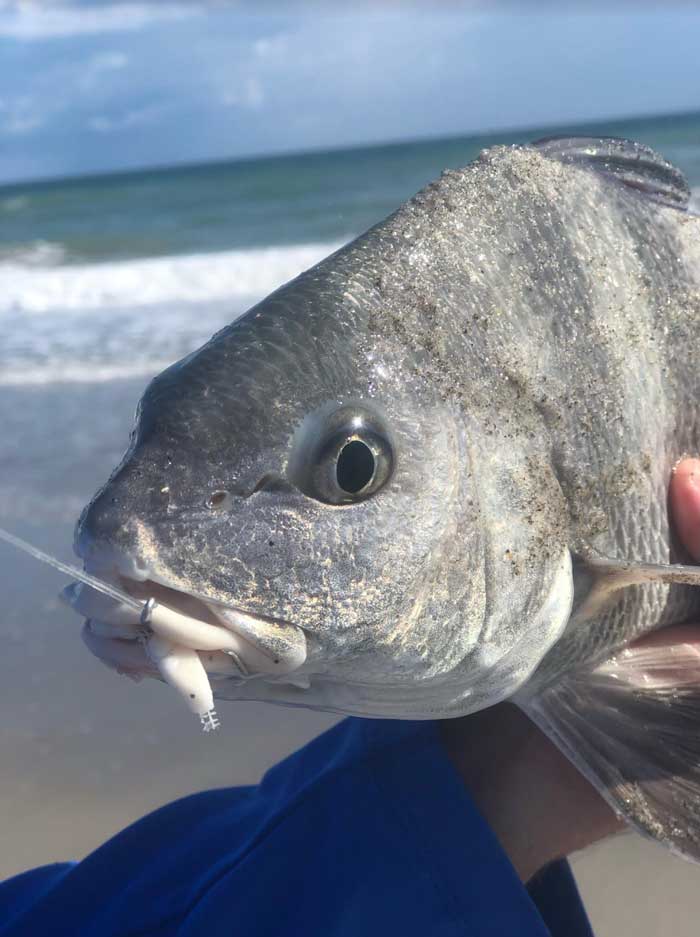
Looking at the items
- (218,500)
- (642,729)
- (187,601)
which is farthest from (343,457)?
(642,729)

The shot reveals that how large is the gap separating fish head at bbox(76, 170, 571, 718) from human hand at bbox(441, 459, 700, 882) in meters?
0.27

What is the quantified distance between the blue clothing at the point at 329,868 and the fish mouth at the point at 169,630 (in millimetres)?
494

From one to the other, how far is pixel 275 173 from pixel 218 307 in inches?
1015

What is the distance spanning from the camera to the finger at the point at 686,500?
2.00 m

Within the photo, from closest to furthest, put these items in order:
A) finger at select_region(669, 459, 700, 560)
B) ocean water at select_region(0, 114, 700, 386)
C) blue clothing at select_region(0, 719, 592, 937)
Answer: blue clothing at select_region(0, 719, 592, 937) < finger at select_region(669, 459, 700, 560) < ocean water at select_region(0, 114, 700, 386)

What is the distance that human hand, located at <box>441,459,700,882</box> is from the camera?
188 centimetres

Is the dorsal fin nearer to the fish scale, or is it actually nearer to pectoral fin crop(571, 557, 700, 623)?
the fish scale

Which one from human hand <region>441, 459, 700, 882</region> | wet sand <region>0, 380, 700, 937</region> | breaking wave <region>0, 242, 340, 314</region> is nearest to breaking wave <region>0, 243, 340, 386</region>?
breaking wave <region>0, 242, 340, 314</region>

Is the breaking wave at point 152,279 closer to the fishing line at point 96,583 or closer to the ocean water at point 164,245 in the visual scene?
the ocean water at point 164,245

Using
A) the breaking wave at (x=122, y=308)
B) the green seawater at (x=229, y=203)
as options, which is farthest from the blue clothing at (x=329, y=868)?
the green seawater at (x=229, y=203)

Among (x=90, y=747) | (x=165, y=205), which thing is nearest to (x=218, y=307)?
(x=90, y=747)

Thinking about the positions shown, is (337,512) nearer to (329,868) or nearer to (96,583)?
(96,583)

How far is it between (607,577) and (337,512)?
57cm

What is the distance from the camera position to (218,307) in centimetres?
1123
